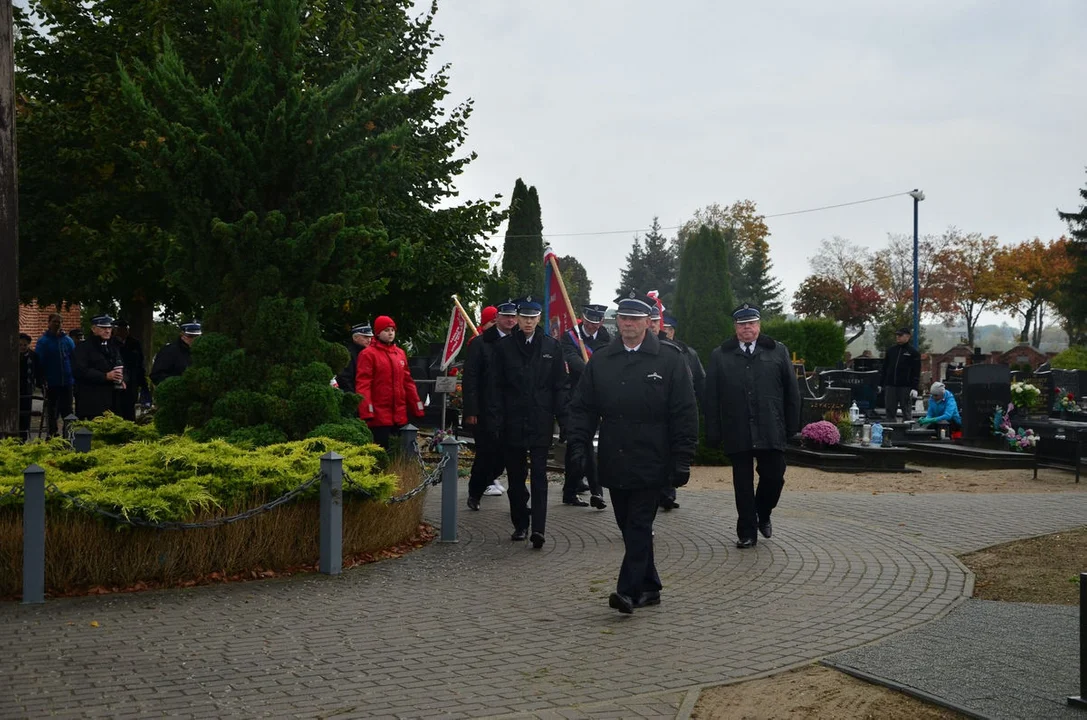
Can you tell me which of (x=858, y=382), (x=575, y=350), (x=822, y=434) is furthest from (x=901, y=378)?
(x=575, y=350)

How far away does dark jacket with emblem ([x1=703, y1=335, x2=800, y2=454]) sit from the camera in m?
9.42

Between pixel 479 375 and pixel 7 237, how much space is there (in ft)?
16.9

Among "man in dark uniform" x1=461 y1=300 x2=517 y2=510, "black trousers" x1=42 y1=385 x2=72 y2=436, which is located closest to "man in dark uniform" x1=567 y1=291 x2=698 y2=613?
"man in dark uniform" x1=461 y1=300 x2=517 y2=510

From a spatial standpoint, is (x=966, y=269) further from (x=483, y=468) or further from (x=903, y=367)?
(x=483, y=468)

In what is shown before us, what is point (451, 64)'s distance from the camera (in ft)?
88.4

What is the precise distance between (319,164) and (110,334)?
5.87 metres

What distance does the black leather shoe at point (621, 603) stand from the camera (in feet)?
22.6

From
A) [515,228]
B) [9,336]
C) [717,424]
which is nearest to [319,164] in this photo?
[9,336]

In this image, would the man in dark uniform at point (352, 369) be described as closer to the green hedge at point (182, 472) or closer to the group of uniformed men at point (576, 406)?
the group of uniformed men at point (576, 406)

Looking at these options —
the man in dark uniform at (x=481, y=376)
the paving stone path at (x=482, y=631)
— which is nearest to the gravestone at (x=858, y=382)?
the paving stone path at (x=482, y=631)

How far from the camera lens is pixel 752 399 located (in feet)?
31.2

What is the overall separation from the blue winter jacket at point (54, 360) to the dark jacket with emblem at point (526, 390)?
9640 millimetres

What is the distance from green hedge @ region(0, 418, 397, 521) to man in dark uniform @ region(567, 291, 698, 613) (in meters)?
2.32

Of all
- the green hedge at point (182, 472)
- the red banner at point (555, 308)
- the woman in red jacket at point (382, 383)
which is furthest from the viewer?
the red banner at point (555, 308)
